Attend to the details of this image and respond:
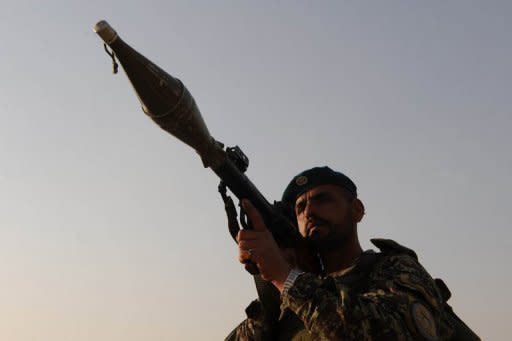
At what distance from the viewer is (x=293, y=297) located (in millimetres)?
5105

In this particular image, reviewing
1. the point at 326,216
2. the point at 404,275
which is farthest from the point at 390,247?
the point at 326,216

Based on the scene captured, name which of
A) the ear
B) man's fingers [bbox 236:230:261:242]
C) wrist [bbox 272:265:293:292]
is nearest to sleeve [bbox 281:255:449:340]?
wrist [bbox 272:265:293:292]

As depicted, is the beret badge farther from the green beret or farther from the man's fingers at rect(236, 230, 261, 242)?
the man's fingers at rect(236, 230, 261, 242)

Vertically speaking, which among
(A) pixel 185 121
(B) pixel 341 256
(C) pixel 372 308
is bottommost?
(C) pixel 372 308

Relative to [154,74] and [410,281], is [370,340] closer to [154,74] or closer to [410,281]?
[410,281]

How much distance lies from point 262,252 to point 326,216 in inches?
53.4

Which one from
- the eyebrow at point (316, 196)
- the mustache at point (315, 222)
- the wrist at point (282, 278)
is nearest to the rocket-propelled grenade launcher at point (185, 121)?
the mustache at point (315, 222)

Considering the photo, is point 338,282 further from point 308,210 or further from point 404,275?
point 308,210

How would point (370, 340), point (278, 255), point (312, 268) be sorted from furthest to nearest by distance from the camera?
1. point (312, 268)
2. point (278, 255)
3. point (370, 340)

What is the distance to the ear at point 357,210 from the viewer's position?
6.99m

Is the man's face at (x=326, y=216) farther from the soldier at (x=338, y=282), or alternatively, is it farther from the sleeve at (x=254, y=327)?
the sleeve at (x=254, y=327)

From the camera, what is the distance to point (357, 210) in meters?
7.08

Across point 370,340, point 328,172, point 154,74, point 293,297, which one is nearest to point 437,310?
point 370,340

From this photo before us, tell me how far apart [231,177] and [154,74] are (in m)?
1.18
